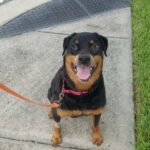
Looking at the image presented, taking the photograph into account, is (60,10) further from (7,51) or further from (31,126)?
(31,126)

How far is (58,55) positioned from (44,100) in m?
1.05

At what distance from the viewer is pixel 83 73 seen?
4.62 metres

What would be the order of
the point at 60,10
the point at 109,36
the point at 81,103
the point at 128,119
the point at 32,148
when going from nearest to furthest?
1. the point at 81,103
2. the point at 32,148
3. the point at 128,119
4. the point at 109,36
5. the point at 60,10

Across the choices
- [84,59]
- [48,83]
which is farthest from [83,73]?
[48,83]

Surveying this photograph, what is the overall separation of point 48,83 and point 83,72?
1.60 meters

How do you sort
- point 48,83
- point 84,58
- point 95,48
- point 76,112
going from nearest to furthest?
1. point 84,58
2. point 95,48
3. point 76,112
4. point 48,83

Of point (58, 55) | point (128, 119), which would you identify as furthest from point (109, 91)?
point (58, 55)

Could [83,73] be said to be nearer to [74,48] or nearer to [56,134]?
[74,48]

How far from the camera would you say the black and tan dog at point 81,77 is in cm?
459

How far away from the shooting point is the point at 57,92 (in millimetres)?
Answer: 4973

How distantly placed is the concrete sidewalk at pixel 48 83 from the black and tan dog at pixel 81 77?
0.52 meters

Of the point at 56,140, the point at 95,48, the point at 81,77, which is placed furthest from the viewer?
the point at 56,140

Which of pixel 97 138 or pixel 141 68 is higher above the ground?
Answer: pixel 141 68

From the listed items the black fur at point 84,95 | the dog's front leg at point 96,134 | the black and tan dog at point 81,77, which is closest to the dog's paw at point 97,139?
the dog's front leg at point 96,134
